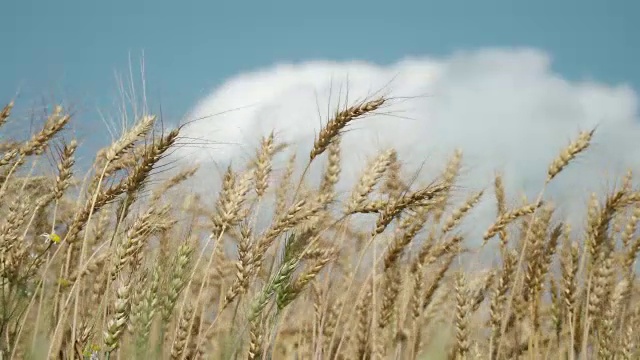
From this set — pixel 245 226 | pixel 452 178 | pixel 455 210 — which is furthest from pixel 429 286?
pixel 245 226

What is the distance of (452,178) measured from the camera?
5027 millimetres

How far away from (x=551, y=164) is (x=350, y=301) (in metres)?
1.67

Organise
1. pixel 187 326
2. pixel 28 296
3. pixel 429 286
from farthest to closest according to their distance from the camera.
Result: pixel 429 286 < pixel 28 296 < pixel 187 326

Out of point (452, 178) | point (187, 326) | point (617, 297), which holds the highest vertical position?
point (452, 178)

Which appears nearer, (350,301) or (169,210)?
(169,210)

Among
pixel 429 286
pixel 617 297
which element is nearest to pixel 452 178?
A: pixel 429 286

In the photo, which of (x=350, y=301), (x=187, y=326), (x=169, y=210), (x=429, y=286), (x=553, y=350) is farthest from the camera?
(x=553, y=350)

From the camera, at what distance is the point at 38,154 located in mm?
4234

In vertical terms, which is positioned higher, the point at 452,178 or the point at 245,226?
the point at 452,178

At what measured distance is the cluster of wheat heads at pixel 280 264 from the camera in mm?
2857

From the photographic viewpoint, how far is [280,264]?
9.43 ft

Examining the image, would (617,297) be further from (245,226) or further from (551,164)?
(245,226)

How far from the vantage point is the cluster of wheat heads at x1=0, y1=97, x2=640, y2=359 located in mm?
2857

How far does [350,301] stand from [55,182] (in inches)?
88.3
